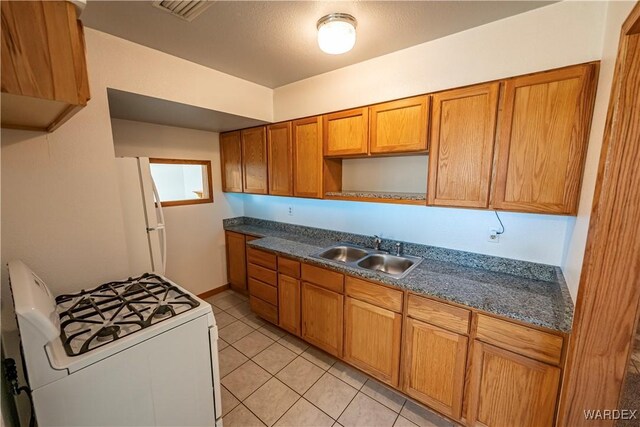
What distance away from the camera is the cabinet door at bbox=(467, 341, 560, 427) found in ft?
4.24

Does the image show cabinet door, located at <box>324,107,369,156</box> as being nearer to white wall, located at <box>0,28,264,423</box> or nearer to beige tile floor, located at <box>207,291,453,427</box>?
white wall, located at <box>0,28,264,423</box>

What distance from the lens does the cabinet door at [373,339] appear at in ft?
5.84

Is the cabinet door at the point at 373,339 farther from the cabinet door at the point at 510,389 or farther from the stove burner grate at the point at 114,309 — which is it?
the stove burner grate at the point at 114,309

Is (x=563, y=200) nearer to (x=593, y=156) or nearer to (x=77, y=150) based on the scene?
(x=593, y=156)

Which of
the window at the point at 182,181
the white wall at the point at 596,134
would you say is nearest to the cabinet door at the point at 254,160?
the window at the point at 182,181

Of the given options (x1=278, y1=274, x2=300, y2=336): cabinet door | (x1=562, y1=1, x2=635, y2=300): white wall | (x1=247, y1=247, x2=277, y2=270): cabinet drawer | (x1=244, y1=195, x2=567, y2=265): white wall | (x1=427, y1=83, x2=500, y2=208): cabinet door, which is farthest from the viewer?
(x1=247, y1=247, x2=277, y2=270): cabinet drawer

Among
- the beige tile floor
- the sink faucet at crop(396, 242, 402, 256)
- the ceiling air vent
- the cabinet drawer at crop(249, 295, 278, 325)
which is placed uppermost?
the ceiling air vent

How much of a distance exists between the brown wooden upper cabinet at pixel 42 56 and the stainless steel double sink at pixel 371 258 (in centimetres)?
181

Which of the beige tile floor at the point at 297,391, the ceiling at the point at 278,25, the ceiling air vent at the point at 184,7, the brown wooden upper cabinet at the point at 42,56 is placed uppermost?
the ceiling at the point at 278,25

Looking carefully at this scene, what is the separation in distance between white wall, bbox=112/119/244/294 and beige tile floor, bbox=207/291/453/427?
107cm

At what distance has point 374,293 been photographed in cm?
183

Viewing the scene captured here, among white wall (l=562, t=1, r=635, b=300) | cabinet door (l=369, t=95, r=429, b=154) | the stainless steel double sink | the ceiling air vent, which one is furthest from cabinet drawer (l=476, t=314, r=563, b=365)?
the ceiling air vent

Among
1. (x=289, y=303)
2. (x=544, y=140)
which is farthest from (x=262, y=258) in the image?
(x=544, y=140)

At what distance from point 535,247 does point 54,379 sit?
256 centimetres
